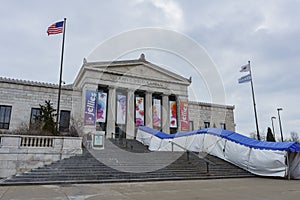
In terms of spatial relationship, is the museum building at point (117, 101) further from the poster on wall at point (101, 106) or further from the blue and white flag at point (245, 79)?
the blue and white flag at point (245, 79)

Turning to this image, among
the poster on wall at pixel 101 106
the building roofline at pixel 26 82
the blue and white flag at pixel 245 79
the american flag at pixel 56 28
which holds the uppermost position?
the american flag at pixel 56 28

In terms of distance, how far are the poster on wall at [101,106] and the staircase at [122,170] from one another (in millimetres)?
12830

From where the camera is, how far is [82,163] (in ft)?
37.0

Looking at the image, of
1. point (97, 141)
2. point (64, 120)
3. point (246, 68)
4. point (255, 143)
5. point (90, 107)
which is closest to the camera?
point (255, 143)

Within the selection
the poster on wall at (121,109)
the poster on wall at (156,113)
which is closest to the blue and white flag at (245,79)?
the poster on wall at (156,113)

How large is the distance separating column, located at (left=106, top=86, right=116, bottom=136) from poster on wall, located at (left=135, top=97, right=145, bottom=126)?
2788mm

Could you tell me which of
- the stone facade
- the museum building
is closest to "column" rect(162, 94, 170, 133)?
the museum building

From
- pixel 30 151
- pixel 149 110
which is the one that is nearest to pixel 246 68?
pixel 149 110

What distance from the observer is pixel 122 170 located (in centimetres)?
1109

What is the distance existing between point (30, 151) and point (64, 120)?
14.7m

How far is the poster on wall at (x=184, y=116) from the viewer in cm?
3022

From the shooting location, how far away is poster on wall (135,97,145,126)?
28.3 m

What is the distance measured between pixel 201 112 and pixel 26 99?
2232cm

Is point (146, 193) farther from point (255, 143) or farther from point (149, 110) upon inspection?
point (149, 110)
